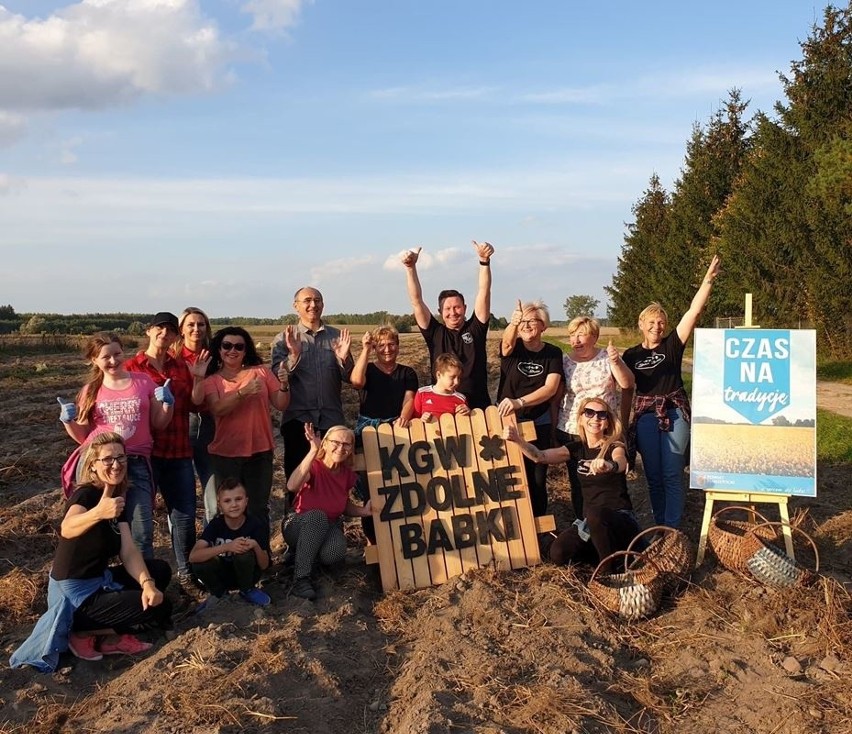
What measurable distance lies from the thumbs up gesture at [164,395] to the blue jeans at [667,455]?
3.70m

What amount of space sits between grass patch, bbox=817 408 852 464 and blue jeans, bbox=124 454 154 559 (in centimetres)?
858

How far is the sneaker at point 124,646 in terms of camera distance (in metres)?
4.92

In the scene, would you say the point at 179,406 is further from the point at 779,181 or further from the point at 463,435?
the point at 779,181

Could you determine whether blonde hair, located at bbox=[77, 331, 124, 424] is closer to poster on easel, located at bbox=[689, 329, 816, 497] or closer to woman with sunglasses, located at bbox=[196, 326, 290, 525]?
woman with sunglasses, located at bbox=[196, 326, 290, 525]

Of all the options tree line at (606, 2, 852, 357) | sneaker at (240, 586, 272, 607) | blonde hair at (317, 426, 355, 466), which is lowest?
sneaker at (240, 586, 272, 607)

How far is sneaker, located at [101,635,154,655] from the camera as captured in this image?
4.92 meters

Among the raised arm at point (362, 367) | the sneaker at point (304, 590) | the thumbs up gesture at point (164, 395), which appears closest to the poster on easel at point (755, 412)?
the raised arm at point (362, 367)

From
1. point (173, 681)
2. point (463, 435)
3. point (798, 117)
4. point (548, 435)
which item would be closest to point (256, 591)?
point (173, 681)

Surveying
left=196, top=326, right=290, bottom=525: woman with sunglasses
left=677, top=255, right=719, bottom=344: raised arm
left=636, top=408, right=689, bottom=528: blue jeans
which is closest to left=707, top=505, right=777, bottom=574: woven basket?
left=636, top=408, right=689, bottom=528: blue jeans

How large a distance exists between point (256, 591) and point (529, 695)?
223cm

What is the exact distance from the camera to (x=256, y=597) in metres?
5.39

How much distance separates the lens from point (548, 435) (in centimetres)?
645

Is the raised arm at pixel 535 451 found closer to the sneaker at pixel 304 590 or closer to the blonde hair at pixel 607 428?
the blonde hair at pixel 607 428

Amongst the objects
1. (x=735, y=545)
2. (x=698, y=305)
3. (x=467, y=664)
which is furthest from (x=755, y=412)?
(x=467, y=664)
